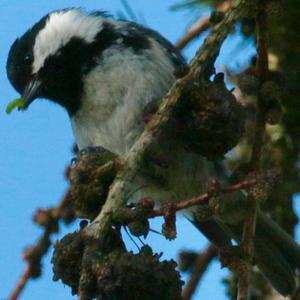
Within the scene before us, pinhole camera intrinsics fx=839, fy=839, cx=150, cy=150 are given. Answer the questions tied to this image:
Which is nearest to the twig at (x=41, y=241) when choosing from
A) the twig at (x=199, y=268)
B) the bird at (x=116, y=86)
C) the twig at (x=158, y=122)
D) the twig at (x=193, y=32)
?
the bird at (x=116, y=86)

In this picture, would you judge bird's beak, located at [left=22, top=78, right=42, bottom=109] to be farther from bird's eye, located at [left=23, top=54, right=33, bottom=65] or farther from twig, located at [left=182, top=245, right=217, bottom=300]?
twig, located at [left=182, top=245, right=217, bottom=300]

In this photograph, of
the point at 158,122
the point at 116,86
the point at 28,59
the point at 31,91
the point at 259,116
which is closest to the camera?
the point at 158,122

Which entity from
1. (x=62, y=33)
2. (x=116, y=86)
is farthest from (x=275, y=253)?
(x=62, y=33)

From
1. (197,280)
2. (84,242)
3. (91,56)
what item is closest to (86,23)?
(91,56)

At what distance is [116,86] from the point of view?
12.7 ft

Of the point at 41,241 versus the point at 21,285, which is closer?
the point at 21,285

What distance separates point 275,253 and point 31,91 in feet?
4.74

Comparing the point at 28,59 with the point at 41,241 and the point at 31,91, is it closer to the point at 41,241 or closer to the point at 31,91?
→ the point at 31,91

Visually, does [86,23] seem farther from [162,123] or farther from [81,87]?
[162,123]

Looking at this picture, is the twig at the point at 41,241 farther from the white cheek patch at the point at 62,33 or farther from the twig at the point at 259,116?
the twig at the point at 259,116

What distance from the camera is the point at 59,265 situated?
2162 millimetres

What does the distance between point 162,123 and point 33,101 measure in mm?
1961

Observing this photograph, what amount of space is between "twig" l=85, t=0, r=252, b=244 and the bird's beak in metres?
1.67

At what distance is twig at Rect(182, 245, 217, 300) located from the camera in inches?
144
